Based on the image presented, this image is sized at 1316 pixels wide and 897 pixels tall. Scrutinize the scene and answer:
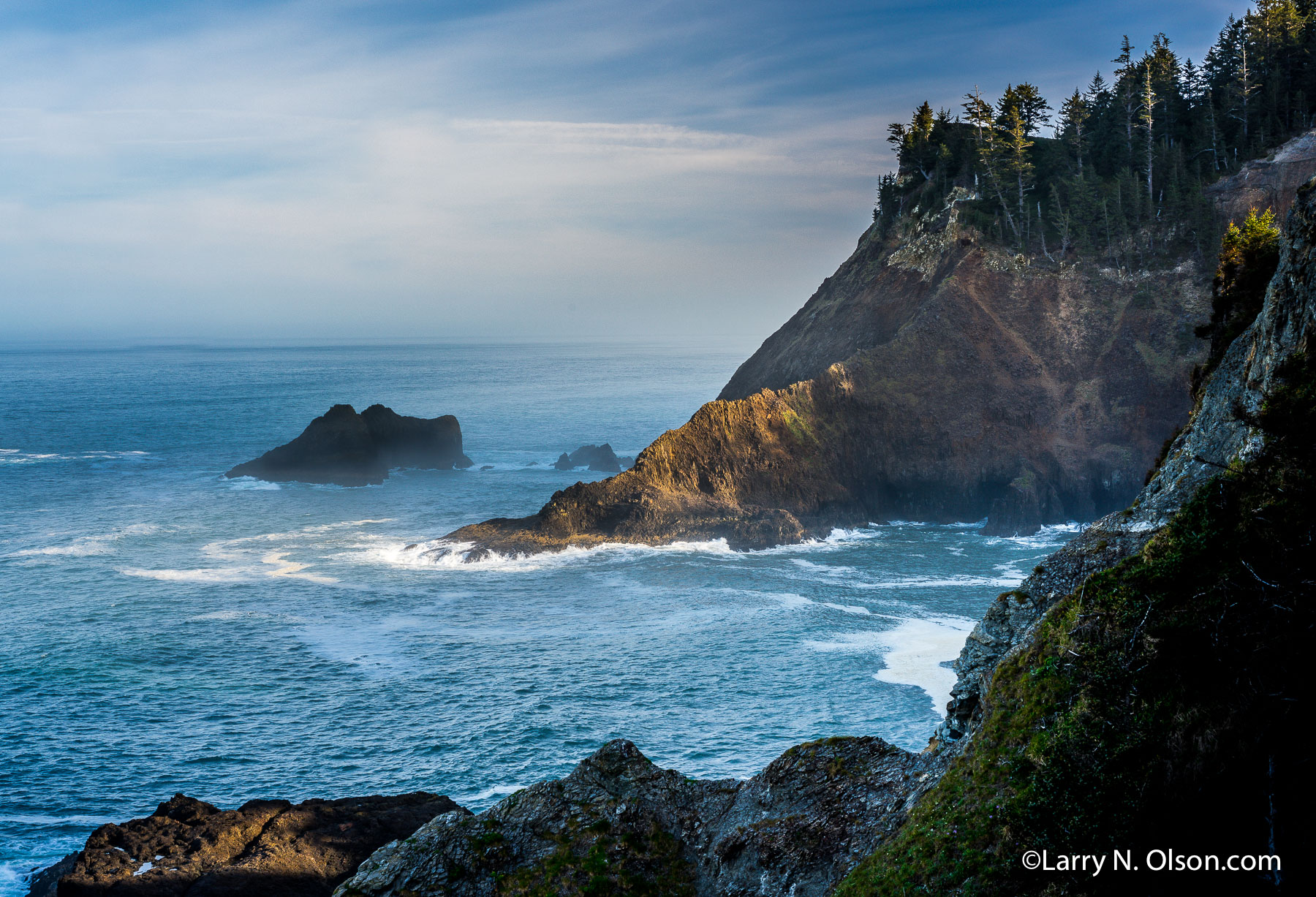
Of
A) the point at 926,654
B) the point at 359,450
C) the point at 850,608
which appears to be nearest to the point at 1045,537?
the point at 850,608

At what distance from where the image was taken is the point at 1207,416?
1916cm

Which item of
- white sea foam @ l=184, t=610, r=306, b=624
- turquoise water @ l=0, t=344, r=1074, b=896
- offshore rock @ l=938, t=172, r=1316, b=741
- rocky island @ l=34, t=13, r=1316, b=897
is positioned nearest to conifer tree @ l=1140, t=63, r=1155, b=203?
turquoise water @ l=0, t=344, r=1074, b=896

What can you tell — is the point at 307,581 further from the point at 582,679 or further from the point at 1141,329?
the point at 1141,329

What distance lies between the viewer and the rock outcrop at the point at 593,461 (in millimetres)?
104062

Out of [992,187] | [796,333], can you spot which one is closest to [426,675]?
[796,333]

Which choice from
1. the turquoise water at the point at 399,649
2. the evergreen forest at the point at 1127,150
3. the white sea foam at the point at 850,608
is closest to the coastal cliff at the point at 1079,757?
the turquoise water at the point at 399,649

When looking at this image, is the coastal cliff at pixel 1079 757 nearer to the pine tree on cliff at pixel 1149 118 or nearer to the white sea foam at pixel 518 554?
the white sea foam at pixel 518 554

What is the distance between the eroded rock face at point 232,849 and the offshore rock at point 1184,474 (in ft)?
44.4

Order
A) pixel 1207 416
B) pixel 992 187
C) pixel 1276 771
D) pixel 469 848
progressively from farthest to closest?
pixel 992 187
pixel 1207 416
pixel 469 848
pixel 1276 771

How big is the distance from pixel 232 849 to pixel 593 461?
84.2 metres

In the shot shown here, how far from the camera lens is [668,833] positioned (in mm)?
17312

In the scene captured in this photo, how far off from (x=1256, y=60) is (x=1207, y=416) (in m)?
91.3

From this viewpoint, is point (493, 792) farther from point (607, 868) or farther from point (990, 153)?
point (990, 153)

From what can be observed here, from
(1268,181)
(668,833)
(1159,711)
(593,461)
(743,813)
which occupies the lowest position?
(668,833)
